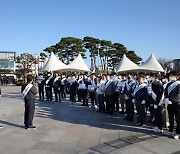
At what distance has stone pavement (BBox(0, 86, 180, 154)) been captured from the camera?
18.4ft

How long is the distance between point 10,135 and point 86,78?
698 cm

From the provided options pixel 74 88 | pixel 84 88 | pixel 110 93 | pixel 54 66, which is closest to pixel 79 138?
pixel 110 93

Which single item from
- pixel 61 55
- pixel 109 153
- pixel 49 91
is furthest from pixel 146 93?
pixel 61 55

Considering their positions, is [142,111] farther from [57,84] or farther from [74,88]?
[57,84]

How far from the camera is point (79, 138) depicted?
656 centimetres

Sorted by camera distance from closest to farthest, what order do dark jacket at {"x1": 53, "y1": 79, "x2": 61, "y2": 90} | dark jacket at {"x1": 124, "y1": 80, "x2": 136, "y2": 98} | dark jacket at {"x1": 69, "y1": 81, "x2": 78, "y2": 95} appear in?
1. dark jacket at {"x1": 124, "y1": 80, "x2": 136, "y2": 98}
2. dark jacket at {"x1": 69, "y1": 81, "x2": 78, "y2": 95}
3. dark jacket at {"x1": 53, "y1": 79, "x2": 61, "y2": 90}

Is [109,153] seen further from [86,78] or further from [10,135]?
[86,78]

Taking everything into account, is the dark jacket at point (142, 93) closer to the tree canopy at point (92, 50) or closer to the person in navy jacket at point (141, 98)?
the person in navy jacket at point (141, 98)

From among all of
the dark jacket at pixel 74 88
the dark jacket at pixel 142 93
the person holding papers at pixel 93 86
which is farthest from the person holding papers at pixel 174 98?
the dark jacket at pixel 74 88

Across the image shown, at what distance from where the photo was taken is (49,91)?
15.3 meters

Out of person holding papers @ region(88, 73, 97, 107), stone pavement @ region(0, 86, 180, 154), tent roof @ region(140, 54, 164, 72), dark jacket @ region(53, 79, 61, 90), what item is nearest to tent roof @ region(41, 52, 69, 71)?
dark jacket @ region(53, 79, 61, 90)

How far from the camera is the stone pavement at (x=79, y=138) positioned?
18.4 ft

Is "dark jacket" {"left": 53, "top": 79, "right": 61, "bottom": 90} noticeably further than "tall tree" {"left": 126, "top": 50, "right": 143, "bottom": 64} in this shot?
No

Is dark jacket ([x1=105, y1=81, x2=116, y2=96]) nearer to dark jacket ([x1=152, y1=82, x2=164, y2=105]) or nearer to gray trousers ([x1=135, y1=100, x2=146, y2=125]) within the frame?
gray trousers ([x1=135, y1=100, x2=146, y2=125])
